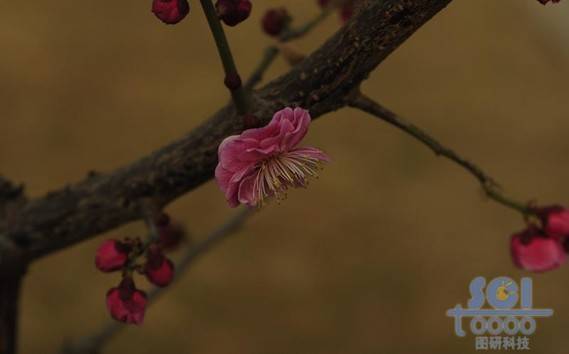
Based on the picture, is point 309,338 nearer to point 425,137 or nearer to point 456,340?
point 456,340

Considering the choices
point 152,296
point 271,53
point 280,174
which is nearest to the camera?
point 280,174

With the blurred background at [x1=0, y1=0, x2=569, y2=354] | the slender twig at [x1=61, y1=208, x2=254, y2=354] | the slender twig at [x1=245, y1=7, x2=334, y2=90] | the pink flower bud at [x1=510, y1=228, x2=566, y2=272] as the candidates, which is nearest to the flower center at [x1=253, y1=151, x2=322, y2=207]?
the slender twig at [x1=245, y1=7, x2=334, y2=90]

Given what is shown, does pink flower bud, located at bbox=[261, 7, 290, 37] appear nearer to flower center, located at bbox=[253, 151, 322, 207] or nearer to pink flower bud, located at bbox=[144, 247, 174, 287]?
flower center, located at bbox=[253, 151, 322, 207]

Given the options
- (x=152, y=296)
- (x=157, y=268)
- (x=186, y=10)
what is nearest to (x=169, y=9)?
(x=186, y=10)

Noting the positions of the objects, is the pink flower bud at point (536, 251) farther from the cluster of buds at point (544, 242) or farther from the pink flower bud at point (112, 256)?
the pink flower bud at point (112, 256)

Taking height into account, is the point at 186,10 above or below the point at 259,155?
above

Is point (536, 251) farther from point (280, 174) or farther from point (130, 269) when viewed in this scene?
point (130, 269)
